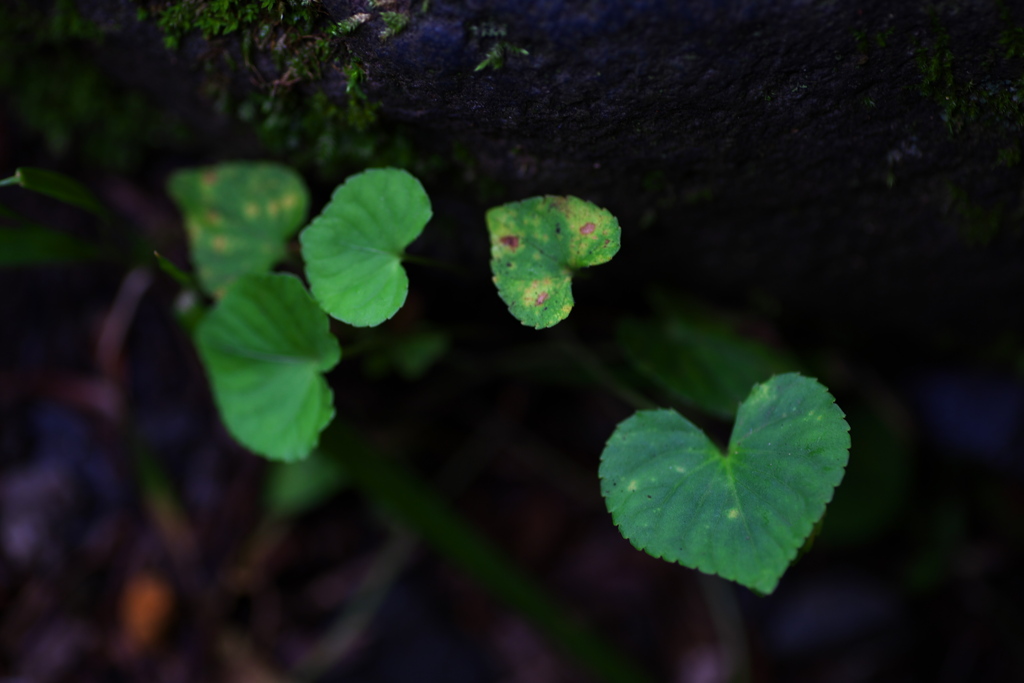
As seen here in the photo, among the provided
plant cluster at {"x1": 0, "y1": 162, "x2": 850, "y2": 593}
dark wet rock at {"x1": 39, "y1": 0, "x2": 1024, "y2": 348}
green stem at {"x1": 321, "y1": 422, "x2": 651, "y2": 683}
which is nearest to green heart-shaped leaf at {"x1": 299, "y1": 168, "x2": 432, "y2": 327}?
plant cluster at {"x1": 0, "y1": 162, "x2": 850, "y2": 593}

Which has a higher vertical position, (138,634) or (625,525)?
(625,525)

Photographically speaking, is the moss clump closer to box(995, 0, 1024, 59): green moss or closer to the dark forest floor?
the dark forest floor

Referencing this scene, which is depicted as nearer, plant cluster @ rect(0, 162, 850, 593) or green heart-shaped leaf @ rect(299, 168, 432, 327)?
plant cluster @ rect(0, 162, 850, 593)

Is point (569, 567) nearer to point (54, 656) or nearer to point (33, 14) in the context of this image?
point (54, 656)

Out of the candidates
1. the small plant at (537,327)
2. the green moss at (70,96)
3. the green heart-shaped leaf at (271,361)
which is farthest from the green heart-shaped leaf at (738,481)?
the green moss at (70,96)

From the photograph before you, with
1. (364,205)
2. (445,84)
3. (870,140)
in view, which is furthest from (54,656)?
(870,140)

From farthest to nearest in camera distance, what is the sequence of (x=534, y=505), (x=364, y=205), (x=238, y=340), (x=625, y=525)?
(x=534, y=505)
(x=238, y=340)
(x=364, y=205)
(x=625, y=525)
